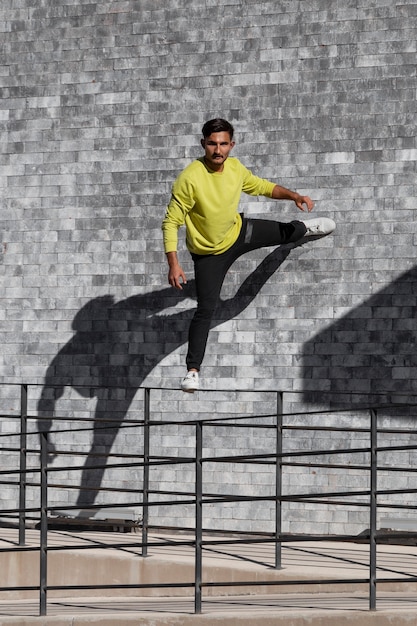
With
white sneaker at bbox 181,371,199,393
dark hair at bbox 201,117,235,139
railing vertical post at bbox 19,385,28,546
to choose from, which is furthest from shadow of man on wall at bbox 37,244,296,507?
dark hair at bbox 201,117,235,139

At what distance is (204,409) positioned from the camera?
29.9ft

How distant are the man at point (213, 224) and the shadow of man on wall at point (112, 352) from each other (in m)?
0.54

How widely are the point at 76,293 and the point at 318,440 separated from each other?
89.3 inches

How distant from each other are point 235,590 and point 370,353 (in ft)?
7.02

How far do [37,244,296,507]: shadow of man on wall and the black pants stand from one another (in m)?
0.47

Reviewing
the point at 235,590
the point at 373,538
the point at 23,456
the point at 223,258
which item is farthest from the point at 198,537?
the point at 223,258

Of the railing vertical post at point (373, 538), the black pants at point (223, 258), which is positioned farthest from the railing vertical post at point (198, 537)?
the black pants at point (223, 258)

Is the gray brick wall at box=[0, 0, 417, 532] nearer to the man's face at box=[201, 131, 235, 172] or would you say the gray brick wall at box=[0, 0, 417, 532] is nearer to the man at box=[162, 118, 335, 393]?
the man at box=[162, 118, 335, 393]

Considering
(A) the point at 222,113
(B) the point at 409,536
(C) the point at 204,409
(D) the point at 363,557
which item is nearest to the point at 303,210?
(A) the point at 222,113

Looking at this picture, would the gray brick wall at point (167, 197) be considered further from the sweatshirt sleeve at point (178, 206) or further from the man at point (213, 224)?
the sweatshirt sleeve at point (178, 206)

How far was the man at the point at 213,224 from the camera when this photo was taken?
27.5 feet

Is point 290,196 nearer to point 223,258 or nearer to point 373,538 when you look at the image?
point 223,258

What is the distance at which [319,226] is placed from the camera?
8.77 metres

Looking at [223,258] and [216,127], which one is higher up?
[216,127]
